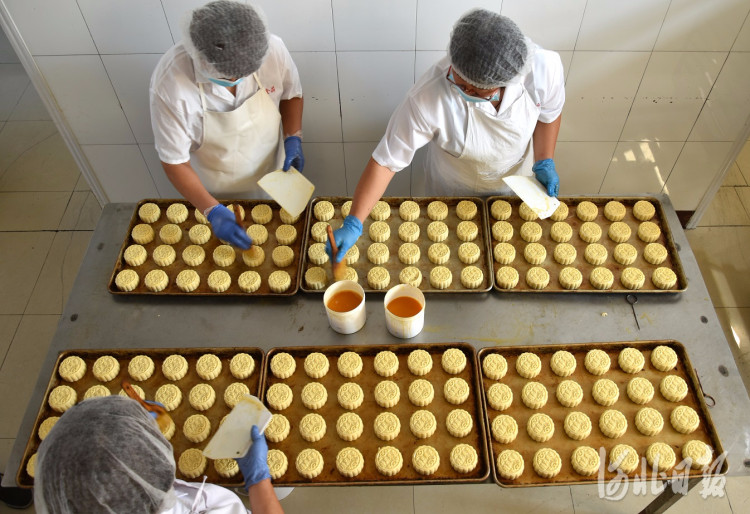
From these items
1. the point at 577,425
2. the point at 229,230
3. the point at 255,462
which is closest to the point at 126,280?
the point at 229,230

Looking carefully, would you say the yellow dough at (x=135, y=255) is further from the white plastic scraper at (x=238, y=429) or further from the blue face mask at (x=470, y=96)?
the blue face mask at (x=470, y=96)

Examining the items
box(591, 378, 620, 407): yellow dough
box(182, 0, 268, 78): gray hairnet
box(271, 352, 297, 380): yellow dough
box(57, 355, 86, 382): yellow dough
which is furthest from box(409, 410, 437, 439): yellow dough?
box(182, 0, 268, 78): gray hairnet

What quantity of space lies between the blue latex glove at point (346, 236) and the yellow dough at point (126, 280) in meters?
0.80

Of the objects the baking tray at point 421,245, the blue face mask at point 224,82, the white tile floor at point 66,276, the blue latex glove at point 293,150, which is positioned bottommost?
the white tile floor at point 66,276

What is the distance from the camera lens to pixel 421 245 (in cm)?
233

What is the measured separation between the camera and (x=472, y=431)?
6.04 ft

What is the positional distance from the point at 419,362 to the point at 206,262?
1.00 meters

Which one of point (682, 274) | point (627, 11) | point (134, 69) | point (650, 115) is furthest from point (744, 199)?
point (134, 69)

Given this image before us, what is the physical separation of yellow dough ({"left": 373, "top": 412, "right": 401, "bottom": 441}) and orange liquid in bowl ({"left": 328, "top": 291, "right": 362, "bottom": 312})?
41 centimetres

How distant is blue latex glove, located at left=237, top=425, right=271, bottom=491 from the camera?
1.66m

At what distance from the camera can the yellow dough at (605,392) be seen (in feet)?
6.13

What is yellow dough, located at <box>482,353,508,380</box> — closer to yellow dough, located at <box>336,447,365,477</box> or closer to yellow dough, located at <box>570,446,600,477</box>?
yellow dough, located at <box>570,446,600,477</box>

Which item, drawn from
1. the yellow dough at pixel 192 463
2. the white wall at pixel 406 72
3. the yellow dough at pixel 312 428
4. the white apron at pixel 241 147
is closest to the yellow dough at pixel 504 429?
the yellow dough at pixel 312 428

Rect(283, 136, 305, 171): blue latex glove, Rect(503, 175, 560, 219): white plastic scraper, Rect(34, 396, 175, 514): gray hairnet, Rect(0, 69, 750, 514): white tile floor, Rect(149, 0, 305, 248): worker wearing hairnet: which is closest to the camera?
Rect(34, 396, 175, 514): gray hairnet
